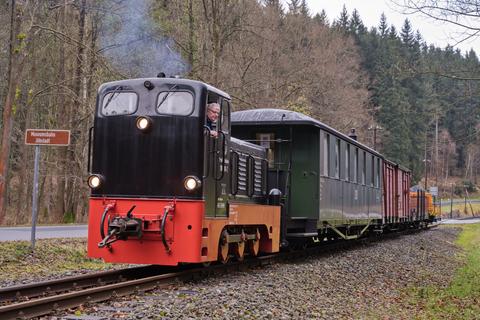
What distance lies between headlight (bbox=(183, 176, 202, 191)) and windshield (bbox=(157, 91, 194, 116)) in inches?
44.7

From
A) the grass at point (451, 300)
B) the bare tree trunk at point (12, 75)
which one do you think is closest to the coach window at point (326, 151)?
the grass at point (451, 300)

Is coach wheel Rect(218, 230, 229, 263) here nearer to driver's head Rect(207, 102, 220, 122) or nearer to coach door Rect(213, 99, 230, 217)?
coach door Rect(213, 99, 230, 217)

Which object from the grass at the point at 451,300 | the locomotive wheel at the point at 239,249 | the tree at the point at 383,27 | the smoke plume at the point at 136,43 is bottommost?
the grass at the point at 451,300

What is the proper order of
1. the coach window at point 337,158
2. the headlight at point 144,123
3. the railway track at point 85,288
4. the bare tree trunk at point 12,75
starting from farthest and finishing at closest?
the coach window at point 337,158 → the bare tree trunk at point 12,75 → the headlight at point 144,123 → the railway track at point 85,288

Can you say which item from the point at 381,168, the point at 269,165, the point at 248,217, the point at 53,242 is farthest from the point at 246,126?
the point at 381,168

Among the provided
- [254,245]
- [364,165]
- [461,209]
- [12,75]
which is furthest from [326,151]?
[461,209]

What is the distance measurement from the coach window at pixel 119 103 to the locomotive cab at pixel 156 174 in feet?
0.06

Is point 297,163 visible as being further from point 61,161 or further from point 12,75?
point 61,161

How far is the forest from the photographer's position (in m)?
16.8

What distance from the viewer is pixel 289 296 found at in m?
9.23

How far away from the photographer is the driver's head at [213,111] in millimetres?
10297

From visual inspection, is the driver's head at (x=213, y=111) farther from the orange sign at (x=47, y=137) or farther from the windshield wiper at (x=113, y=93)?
the orange sign at (x=47, y=137)

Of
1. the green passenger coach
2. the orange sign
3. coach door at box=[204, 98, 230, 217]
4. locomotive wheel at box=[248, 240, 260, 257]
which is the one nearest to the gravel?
locomotive wheel at box=[248, 240, 260, 257]

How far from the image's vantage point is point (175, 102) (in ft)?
33.1
